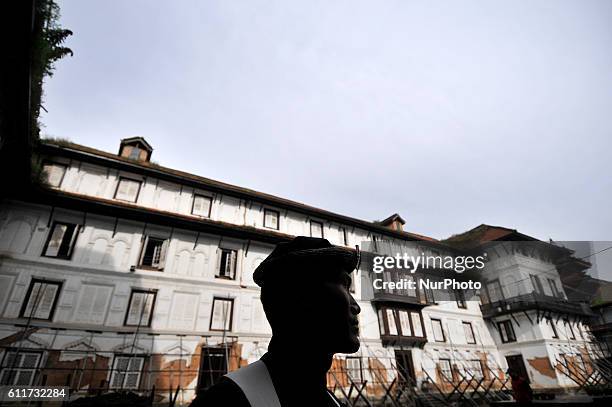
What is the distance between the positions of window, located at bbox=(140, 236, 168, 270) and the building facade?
0.07m

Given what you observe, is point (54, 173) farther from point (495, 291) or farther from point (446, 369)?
point (495, 291)

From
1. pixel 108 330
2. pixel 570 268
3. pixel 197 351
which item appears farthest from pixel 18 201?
pixel 570 268

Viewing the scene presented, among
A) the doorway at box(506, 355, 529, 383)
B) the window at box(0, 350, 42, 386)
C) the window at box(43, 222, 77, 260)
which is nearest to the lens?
the window at box(0, 350, 42, 386)

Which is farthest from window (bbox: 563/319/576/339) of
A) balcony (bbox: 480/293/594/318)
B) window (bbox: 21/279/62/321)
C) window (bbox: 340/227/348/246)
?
window (bbox: 21/279/62/321)

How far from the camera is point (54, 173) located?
14.8 meters

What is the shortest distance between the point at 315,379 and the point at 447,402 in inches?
843

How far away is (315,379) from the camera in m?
1.37

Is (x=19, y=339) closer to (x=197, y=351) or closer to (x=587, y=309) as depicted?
(x=197, y=351)

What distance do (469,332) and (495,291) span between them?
4.52 meters

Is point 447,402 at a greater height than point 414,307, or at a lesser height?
lesser

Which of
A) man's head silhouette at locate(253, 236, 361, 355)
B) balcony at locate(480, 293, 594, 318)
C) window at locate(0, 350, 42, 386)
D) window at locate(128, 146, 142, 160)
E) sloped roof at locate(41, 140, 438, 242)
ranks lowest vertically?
window at locate(0, 350, 42, 386)

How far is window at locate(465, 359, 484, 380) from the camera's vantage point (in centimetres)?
2237

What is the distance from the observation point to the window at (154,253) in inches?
600

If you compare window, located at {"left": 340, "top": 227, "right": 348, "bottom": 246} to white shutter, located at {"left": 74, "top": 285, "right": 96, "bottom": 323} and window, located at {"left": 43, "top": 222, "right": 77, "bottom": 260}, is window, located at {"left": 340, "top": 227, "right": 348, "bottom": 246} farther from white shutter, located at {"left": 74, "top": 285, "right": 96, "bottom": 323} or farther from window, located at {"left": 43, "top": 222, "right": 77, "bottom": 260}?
window, located at {"left": 43, "top": 222, "right": 77, "bottom": 260}
